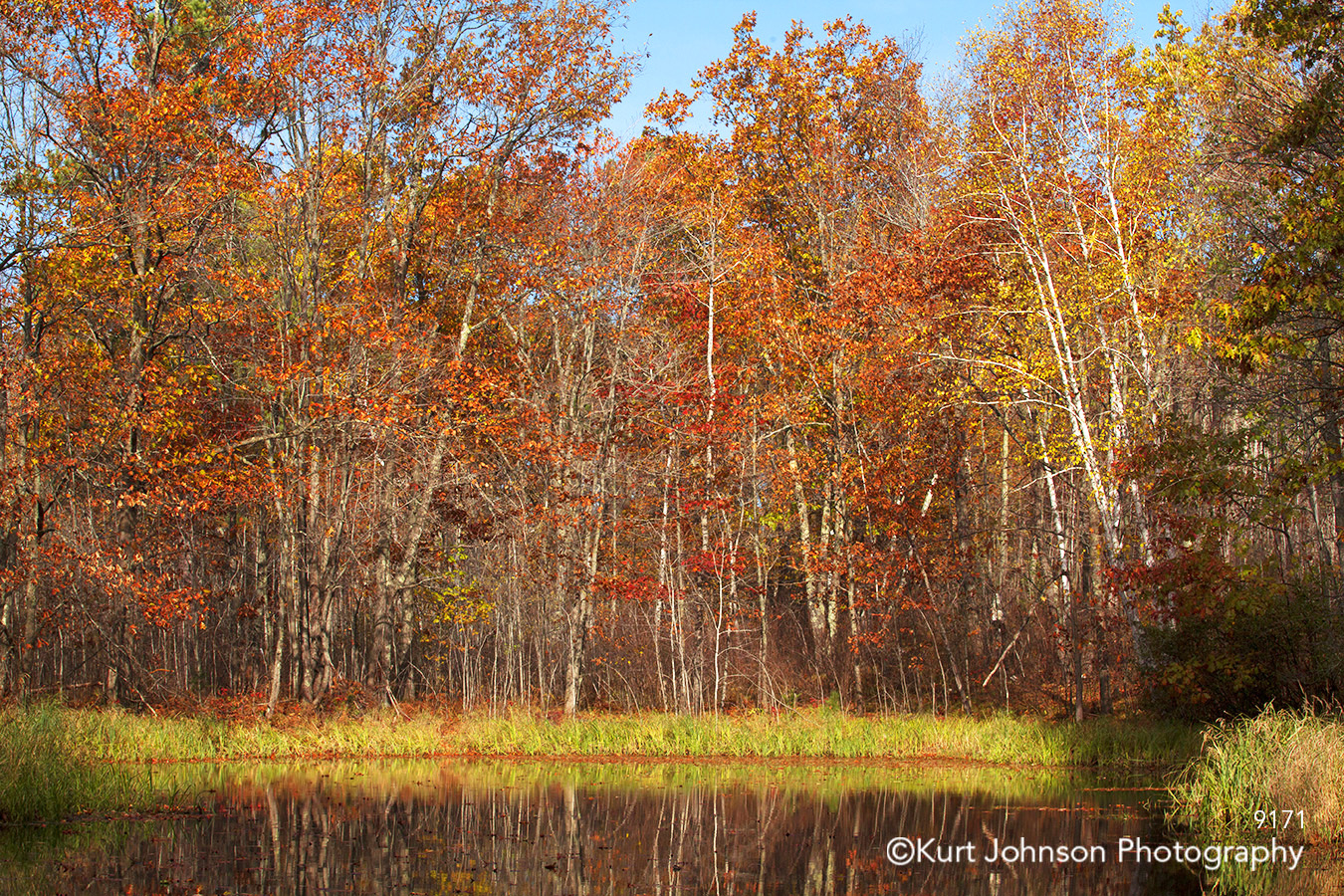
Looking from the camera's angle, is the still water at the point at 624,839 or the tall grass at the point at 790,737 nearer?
the still water at the point at 624,839

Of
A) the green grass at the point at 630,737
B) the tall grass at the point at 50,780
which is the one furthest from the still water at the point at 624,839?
the green grass at the point at 630,737

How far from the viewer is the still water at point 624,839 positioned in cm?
817

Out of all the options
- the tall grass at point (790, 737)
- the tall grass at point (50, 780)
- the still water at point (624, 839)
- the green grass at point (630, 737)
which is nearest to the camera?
the still water at point (624, 839)

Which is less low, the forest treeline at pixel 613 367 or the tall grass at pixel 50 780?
the forest treeline at pixel 613 367

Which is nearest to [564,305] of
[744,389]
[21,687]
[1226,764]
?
[744,389]

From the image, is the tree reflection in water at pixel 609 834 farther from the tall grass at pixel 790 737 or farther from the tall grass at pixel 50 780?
the tall grass at pixel 790 737

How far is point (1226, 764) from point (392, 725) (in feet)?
37.2

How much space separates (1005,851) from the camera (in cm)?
943

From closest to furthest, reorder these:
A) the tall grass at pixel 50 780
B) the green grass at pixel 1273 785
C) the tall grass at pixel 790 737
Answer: the green grass at pixel 1273 785, the tall grass at pixel 50 780, the tall grass at pixel 790 737

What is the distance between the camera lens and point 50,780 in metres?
10.1

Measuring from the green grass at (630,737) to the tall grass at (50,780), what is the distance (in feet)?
12.9

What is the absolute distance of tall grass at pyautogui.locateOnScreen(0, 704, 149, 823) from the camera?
388 inches

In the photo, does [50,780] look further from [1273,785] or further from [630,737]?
[1273,785]

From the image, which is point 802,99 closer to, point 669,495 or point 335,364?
point 669,495
